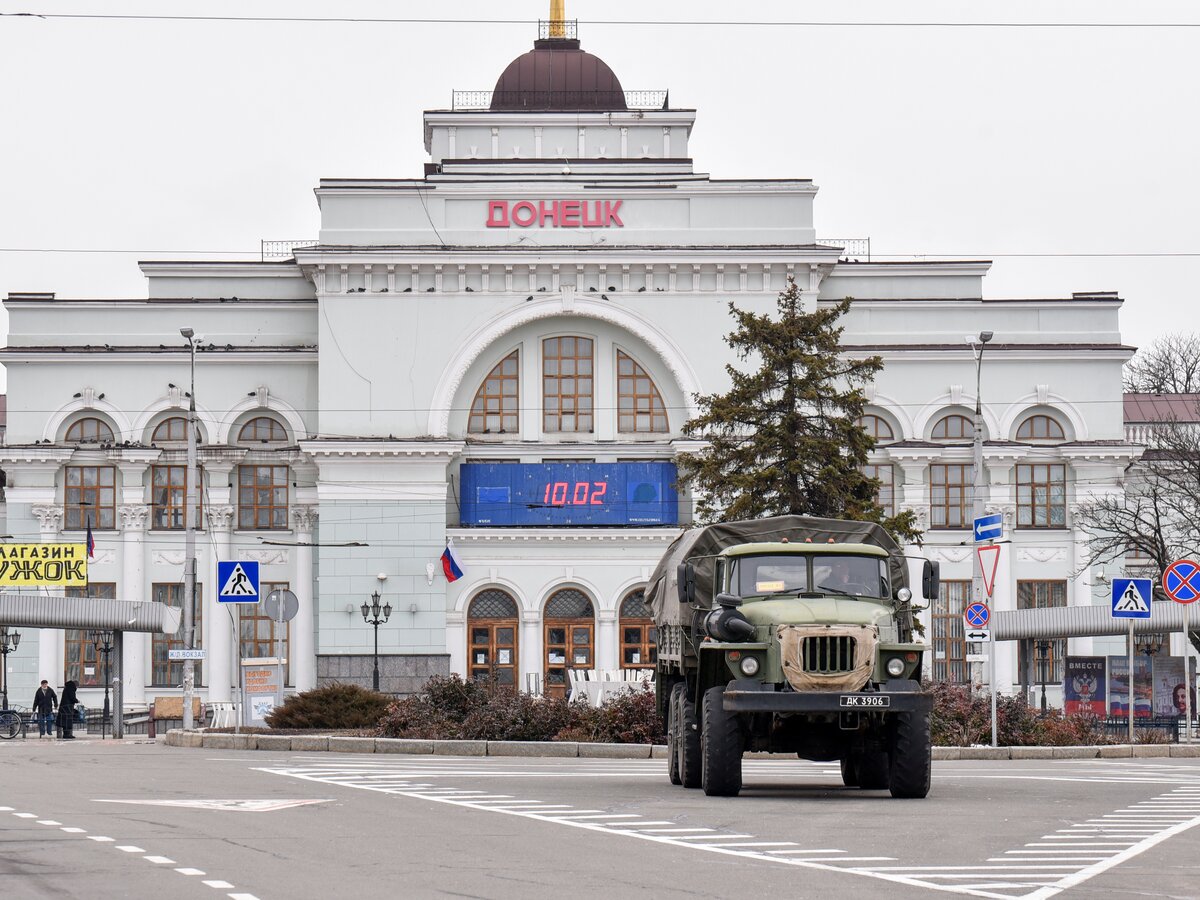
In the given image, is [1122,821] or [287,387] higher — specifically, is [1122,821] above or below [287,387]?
below

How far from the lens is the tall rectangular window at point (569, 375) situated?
180 ft

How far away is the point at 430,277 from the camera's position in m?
54.5

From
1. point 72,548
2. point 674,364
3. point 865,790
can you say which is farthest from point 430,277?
point 865,790

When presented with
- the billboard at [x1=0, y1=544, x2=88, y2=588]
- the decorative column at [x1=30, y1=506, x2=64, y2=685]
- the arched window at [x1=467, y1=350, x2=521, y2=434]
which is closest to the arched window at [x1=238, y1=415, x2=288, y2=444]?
the decorative column at [x1=30, y1=506, x2=64, y2=685]

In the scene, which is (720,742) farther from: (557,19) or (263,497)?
(557,19)

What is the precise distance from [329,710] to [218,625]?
2036 cm

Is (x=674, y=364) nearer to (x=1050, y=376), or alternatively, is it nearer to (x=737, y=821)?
(x=1050, y=376)

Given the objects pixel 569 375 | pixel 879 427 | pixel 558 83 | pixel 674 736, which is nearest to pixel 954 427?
pixel 879 427

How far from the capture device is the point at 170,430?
182 ft

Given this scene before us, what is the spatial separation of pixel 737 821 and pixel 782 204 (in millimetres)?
40430

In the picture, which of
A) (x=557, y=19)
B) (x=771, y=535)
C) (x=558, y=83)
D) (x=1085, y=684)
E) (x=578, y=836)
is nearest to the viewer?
(x=578, y=836)

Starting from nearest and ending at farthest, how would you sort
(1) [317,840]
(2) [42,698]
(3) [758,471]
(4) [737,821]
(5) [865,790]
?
(1) [317,840], (4) [737,821], (5) [865,790], (3) [758,471], (2) [42,698]

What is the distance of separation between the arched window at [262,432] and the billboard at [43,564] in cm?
762

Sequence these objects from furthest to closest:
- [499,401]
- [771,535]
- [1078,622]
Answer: [499,401] → [1078,622] → [771,535]
